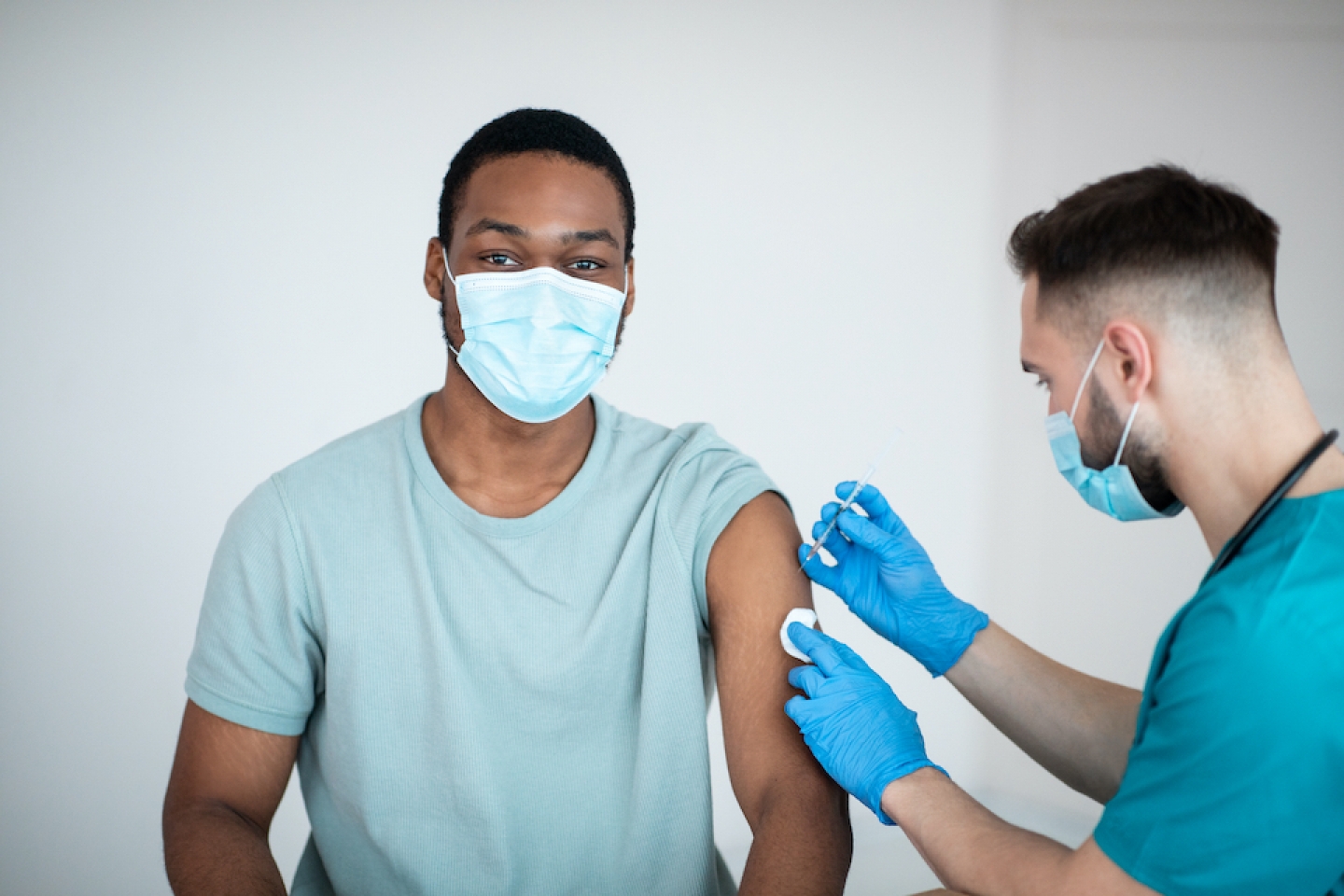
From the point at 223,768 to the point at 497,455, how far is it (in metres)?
0.58

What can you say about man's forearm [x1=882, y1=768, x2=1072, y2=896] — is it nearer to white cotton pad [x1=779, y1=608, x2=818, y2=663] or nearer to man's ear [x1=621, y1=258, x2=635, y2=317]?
white cotton pad [x1=779, y1=608, x2=818, y2=663]

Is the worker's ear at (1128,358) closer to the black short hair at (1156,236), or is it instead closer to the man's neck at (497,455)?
the black short hair at (1156,236)

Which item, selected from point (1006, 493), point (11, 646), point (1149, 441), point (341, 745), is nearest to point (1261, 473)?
point (1149, 441)

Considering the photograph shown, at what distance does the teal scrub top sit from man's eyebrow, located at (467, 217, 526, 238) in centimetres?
103

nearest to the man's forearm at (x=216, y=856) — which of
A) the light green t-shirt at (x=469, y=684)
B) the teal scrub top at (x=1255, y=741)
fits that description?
the light green t-shirt at (x=469, y=684)

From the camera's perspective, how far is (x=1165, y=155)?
2.91m

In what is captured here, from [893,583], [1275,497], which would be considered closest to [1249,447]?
[1275,497]

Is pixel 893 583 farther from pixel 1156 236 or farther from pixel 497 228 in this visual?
pixel 497 228

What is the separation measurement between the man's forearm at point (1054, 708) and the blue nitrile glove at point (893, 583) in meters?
0.05

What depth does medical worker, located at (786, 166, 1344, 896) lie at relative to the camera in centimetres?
96

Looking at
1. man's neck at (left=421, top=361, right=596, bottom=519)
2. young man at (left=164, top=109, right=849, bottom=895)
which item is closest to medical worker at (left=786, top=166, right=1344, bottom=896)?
young man at (left=164, top=109, right=849, bottom=895)

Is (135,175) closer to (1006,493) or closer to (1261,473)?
(1261,473)

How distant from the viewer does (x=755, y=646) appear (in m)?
1.42

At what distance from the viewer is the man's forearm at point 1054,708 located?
5.06 feet
